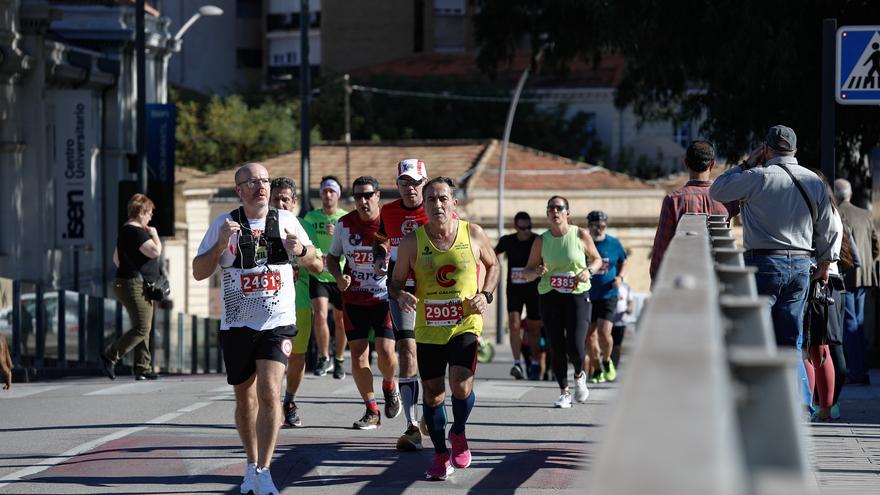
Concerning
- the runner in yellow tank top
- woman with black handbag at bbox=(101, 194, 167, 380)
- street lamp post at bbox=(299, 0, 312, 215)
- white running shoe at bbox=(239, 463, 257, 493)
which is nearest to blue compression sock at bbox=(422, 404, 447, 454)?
the runner in yellow tank top

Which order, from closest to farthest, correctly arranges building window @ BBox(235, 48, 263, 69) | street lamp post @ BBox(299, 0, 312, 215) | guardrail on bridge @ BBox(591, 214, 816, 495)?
guardrail on bridge @ BBox(591, 214, 816, 495)
street lamp post @ BBox(299, 0, 312, 215)
building window @ BBox(235, 48, 263, 69)

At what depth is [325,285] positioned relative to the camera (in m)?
14.8

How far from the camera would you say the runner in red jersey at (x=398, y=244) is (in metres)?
10.2

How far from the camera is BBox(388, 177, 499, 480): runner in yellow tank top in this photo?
9.02m

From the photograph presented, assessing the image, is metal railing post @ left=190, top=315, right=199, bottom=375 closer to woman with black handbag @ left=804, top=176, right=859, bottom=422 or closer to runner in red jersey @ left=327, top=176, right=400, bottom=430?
runner in red jersey @ left=327, top=176, right=400, bottom=430

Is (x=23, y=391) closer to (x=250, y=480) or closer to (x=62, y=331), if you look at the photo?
(x=62, y=331)

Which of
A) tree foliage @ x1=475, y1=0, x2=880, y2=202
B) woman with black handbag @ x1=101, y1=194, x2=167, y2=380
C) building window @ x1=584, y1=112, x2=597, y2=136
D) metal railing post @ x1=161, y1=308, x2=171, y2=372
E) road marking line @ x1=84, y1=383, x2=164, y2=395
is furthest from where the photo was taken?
building window @ x1=584, y1=112, x2=597, y2=136

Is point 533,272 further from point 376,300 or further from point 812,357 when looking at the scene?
point 812,357

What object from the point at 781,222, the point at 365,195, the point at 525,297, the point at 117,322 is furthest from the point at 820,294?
the point at 117,322

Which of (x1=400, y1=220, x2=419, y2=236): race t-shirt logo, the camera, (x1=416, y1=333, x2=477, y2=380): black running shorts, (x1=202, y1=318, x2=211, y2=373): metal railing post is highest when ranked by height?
(x1=400, y1=220, x2=419, y2=236): race t-shirt logo

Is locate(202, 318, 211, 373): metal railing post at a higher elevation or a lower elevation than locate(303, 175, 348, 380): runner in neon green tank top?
lower

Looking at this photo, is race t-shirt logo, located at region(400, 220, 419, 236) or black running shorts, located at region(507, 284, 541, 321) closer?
race t-shirt logo, located at region(400, 220, 419, 236)

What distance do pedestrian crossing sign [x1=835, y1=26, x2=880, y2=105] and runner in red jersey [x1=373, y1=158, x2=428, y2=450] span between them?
3525 mm

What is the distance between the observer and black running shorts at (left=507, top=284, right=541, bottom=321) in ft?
60.4
